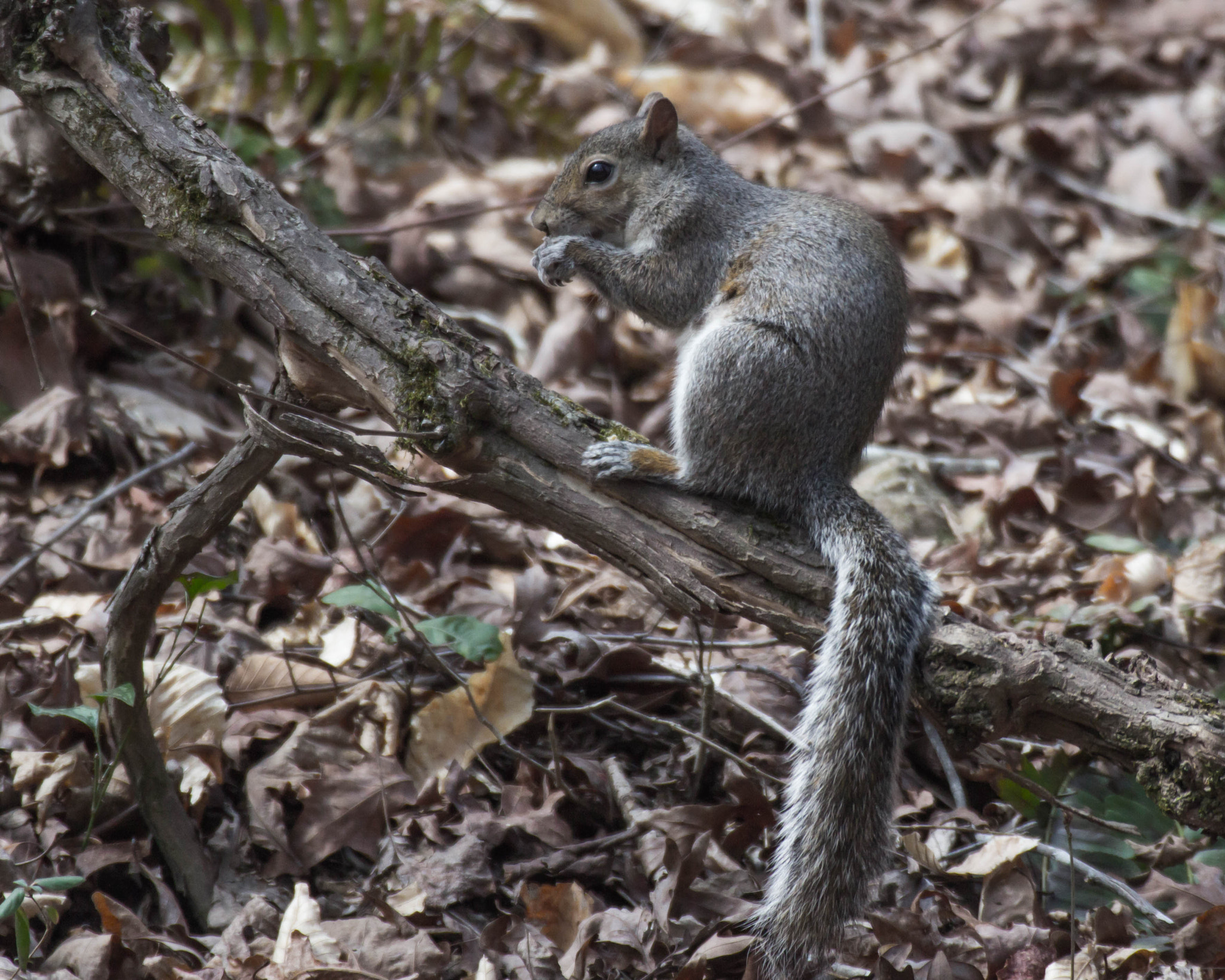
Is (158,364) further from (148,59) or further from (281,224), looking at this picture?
(281,224)

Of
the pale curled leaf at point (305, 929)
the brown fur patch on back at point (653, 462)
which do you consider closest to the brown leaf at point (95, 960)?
the pale curled leaf at point (305, 929)

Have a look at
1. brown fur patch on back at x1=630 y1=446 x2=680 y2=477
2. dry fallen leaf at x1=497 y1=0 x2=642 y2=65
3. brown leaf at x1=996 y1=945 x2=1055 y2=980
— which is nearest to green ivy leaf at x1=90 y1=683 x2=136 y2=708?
brown fur patch on back at x1=630 y1=446 x2=680 y2=477

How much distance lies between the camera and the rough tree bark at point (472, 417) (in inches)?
97.7

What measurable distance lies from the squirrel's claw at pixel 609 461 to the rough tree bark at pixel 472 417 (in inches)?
1.4

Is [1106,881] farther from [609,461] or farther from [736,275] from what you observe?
[736,275]

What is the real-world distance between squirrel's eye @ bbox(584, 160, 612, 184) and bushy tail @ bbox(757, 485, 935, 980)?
5.72 ft

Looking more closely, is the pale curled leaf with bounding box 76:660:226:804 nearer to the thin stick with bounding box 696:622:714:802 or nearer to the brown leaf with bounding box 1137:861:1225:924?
the thin stick with bounding box 696:622:714:802

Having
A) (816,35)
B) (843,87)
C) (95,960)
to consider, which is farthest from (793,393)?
(816,35)

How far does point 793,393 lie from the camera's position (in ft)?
10.1

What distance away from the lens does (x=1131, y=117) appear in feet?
23.4

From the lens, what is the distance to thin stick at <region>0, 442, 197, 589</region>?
11.0 ft

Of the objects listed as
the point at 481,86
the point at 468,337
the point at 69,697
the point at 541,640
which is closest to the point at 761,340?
the point at 468,337

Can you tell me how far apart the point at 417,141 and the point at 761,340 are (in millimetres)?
3697

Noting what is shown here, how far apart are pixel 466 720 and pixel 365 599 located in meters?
0.53
